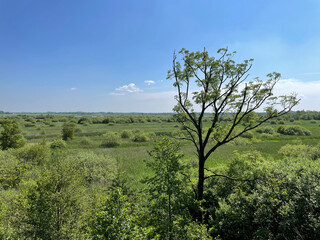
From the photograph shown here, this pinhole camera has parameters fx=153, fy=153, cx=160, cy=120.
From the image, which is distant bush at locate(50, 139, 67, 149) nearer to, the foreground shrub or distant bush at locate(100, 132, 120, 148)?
distant bush at locate(100, 132, 120, 148)

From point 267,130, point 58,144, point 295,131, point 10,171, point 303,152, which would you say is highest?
point 295,131

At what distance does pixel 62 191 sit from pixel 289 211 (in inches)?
490

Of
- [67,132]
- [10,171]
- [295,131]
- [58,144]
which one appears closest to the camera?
[10,171]

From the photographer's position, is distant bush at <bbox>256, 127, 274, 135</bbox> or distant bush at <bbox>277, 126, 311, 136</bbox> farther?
distant bush at <bbox>256, 127, 274, 135</bbox>

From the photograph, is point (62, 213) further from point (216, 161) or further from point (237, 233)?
point (216, 161)

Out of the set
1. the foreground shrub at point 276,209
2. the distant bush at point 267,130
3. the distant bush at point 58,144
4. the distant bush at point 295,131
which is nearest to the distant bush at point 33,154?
the distant bush at point 58,144

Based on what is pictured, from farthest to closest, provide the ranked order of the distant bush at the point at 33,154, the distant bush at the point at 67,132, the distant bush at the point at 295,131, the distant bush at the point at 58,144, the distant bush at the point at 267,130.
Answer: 1. the distant bush at the point at 267,130
2. the distant bush at the point at 295,131
3. the distant bush at the point at 67,132
4. the distant bush at the point at 58,144
5. the distant bush at the point at 33,154

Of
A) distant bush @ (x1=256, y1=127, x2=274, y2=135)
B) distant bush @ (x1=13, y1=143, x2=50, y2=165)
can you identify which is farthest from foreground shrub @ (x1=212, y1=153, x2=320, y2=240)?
distant bush @ (x1=256, y1=127, x2=274, y2=135)

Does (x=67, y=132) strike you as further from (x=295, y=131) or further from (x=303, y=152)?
(x=295, y=131)

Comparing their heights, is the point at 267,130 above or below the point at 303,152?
above

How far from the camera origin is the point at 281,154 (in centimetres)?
3162

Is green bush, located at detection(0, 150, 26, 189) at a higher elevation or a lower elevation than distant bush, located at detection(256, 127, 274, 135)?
lower

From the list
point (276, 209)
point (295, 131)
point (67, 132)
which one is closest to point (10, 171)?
point (276, 209)

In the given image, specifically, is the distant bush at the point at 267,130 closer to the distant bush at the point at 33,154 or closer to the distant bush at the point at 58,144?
the distant bush at the point at 58,144
